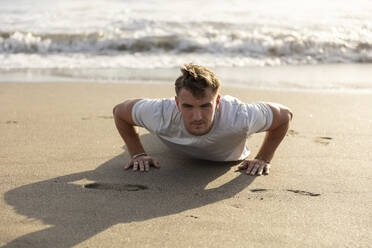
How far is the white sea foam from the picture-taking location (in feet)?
31.7

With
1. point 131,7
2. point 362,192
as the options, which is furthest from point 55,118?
point 131,7

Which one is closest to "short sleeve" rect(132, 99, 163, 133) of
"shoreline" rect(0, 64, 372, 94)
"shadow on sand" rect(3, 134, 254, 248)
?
"shadow on sand" rect(3, 134, 254, 248)

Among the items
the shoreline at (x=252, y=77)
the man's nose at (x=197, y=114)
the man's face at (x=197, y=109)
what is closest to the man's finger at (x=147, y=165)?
the man's face at (x=197, y=109)

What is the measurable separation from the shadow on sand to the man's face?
0.47 m

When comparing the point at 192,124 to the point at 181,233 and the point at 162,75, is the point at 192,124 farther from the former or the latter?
the point at 162,75

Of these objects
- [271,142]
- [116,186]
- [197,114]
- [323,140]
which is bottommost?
[116,186]

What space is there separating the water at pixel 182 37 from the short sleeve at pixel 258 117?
17.8 ft

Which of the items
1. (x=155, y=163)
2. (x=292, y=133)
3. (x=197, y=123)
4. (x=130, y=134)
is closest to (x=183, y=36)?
(x=292, y=133)

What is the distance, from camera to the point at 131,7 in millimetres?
15734

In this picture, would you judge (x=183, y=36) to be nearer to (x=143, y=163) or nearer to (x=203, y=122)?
(x=143, y=163)

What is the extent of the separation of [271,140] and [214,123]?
62cm

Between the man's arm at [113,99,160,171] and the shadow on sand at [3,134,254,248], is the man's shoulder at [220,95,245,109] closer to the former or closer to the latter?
the shadow on sand at [3,134,254,248]

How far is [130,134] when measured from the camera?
12.7 ft

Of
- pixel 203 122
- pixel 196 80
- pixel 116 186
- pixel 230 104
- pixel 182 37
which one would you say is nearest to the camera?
pixel 196 80
